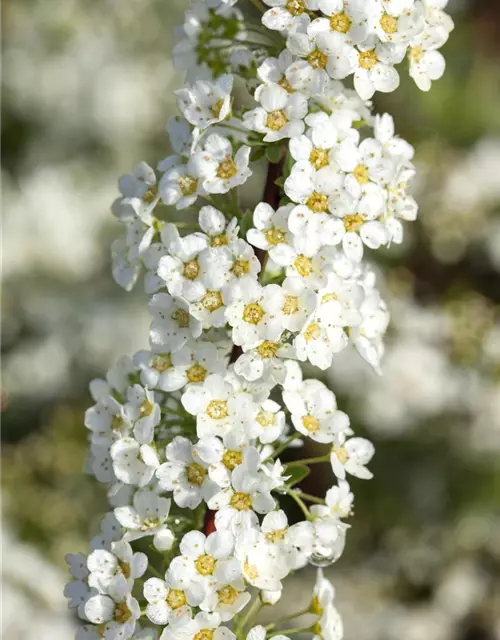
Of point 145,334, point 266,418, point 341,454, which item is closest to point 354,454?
point 341,454

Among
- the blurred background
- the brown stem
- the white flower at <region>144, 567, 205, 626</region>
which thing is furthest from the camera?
the blurred background

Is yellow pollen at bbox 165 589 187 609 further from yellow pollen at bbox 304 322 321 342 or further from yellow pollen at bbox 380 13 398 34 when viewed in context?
yellow pollen at bbox 380 13 398 34

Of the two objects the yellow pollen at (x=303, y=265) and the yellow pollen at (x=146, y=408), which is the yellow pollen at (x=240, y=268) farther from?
the yellow pollen at (x=146, y=408)

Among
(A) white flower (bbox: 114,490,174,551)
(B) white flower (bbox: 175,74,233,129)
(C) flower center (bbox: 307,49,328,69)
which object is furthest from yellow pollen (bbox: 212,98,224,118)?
(A) white flower (bbox: 114,490,174,551)

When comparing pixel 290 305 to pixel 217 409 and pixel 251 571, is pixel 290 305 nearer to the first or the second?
pixel 217 409

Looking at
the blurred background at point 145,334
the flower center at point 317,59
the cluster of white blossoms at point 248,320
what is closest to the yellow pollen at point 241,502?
the cluster of white blossoms at point 248,320

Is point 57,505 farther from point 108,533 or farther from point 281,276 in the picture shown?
point 281,276
